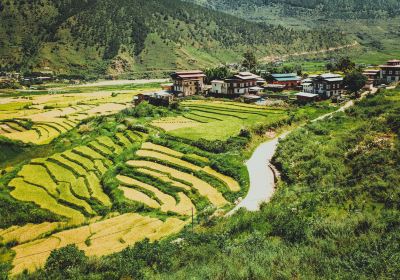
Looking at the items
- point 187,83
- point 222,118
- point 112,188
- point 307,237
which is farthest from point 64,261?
point 187,83

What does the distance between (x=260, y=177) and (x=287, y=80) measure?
60.4 metres

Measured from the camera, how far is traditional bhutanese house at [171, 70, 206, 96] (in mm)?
93312

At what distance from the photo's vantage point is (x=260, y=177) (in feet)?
142

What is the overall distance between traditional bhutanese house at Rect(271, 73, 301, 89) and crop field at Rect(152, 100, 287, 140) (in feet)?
77.4

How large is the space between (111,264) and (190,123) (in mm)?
44463

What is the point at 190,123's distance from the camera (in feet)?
215

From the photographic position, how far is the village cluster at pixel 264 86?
79250 millimetres

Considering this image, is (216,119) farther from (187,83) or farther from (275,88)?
(275,88)

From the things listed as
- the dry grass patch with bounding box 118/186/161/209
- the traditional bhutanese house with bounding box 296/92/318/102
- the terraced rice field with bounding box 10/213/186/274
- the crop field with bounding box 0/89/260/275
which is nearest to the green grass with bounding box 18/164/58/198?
the crop field with bounding box 0/89/260/275

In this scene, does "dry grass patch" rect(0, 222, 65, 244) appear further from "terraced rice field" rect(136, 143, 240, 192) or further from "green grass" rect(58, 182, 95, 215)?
"terraced rice field" rect(136, 143, 240, 192)

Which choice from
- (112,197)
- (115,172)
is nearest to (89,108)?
(115,172)

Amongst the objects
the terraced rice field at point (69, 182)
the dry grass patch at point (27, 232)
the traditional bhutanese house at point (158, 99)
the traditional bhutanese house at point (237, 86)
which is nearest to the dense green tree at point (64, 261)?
the dry grass patch at point (27, 232)

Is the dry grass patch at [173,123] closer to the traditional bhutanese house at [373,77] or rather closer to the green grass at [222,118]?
the green grass at [222,118]

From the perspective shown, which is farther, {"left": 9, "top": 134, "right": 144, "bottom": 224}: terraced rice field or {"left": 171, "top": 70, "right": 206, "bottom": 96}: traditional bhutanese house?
{"left": 171, "top": 70, "right": 206, "bottom": 96}: traditional bhutanese house
